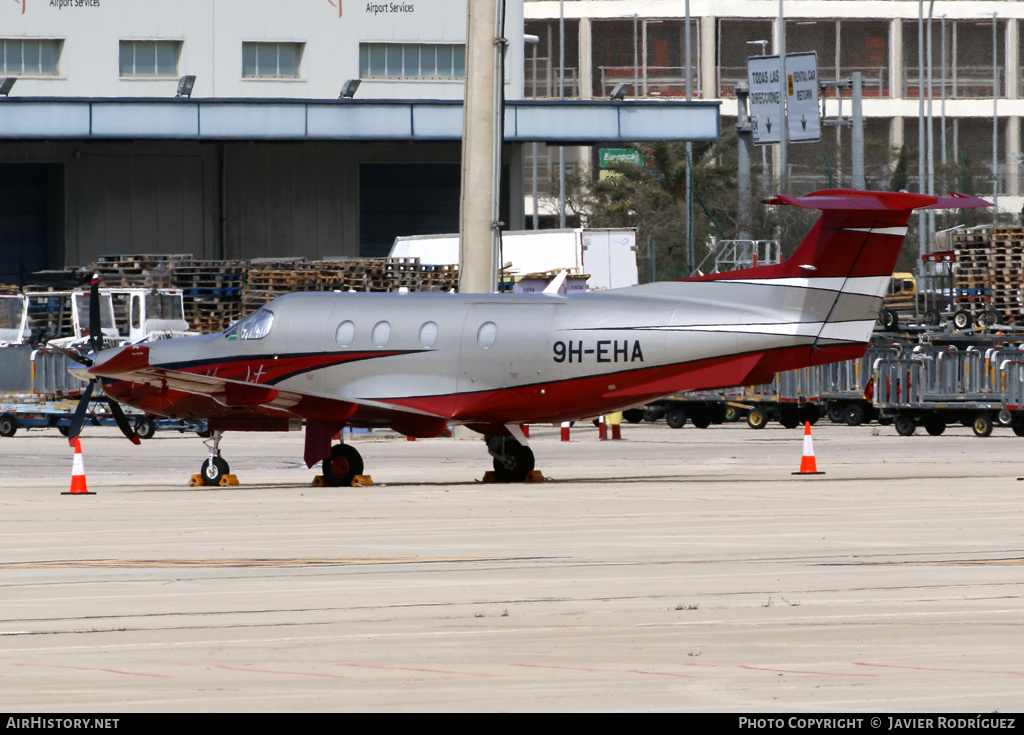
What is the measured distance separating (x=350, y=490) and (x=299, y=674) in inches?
526

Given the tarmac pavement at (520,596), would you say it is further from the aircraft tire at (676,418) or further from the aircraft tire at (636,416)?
the aircraft tire at (636,416)

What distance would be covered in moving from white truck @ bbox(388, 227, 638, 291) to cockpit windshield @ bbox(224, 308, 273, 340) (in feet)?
76.6

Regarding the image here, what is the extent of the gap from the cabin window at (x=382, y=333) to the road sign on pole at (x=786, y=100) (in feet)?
143

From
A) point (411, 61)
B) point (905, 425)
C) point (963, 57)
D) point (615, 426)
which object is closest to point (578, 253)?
point (615, 426)

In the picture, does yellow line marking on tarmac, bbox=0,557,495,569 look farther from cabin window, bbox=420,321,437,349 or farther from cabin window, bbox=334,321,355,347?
cabin window, bbox=334,321,355,347

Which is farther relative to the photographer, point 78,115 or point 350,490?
point 78,115

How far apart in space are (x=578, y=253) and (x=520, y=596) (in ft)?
118

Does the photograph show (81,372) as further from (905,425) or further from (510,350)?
(905,425)

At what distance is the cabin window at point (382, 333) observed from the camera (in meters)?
22.8

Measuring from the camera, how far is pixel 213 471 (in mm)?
22469

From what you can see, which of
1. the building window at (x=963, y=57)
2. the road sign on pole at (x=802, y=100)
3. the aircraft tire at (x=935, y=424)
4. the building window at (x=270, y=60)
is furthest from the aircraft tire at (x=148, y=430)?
the building window at (x=963, y=57)

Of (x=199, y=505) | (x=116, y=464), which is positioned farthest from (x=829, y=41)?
(x=199, y=505)
